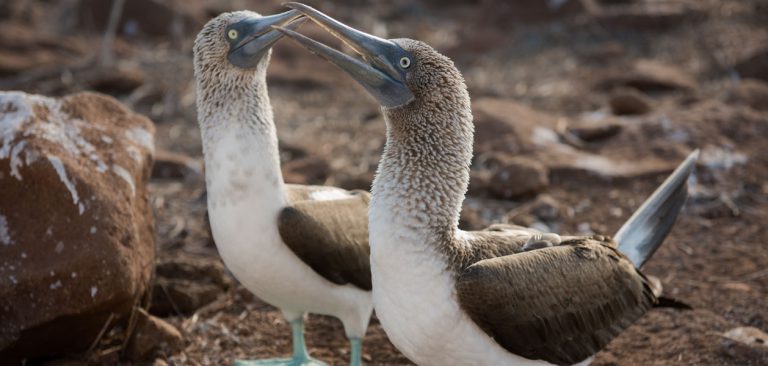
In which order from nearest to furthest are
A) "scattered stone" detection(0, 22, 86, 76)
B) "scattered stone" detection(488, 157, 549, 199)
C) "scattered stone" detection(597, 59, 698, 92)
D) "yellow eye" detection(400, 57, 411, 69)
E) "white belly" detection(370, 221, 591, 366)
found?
"white belly" detection(370, 221, 591, 366) < "yellow eye" detection(400, 57, 411, 69) < "scattered stone" detection(488, 157, 549, 199) < "scattered stone" detection(597, 59, 698, 92) < "scattered stone" detection(0, 22, 86, 76)

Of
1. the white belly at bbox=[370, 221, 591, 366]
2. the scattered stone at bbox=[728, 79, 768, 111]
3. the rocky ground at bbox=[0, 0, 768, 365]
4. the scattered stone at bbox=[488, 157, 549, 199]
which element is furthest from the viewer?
the scattered stone at bbox=[728, 79, 768, 111]

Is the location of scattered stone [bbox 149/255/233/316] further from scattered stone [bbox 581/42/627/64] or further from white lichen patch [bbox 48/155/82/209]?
scattered stone [bbox 581/42/627/64]

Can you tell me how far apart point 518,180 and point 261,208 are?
2889mm

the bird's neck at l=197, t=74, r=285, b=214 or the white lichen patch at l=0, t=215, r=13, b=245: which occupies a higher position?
the bird's neck at l=197, t=74, r=285, b=214

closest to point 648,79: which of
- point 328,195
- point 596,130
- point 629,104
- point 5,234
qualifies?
point 629,104

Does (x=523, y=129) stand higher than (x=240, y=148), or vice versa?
(x=240, y=148)

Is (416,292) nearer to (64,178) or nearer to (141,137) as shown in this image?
(64,178)

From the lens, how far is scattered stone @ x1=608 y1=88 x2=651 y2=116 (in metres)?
8.39

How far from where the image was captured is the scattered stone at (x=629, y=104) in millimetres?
8391

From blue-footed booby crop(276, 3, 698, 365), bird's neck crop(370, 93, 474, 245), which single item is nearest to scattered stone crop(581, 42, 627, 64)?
blue-footed booby crop(276, 3, 698, 365)

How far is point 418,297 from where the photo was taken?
10.6 feet

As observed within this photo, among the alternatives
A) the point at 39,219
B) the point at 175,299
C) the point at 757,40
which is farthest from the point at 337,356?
the point at 757,40

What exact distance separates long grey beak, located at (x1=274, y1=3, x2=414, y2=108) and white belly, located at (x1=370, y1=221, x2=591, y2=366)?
0.48 meters

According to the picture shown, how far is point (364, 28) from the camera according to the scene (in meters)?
12.6
